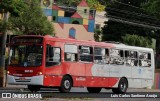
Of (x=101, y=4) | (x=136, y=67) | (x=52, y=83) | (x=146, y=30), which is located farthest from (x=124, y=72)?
(x=101, y=4)

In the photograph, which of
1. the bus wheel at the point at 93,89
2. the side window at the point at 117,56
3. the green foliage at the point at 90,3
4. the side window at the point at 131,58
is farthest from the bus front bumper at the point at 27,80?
the green foliage at the point at 90,3

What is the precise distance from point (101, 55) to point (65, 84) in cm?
374

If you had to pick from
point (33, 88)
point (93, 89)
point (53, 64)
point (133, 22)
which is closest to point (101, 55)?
point (93, 89)

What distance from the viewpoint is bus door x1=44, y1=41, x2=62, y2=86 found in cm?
2484

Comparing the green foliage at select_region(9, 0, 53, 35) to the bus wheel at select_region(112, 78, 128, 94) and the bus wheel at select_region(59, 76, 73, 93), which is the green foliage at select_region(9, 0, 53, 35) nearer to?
the bus wheel at select_region(112, 78, 128, 94)

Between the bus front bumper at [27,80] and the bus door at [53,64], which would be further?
the bus door at [53,64]

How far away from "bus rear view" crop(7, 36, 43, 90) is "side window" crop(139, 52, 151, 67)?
28.2 ft

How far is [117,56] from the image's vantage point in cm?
2959

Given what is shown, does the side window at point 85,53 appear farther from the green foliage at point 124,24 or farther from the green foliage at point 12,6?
the green foliage at point 124,24

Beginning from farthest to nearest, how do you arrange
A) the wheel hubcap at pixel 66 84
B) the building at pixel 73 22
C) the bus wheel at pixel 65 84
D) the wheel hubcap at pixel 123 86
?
the building at pixel 73 22, the wheel hubcap at pixel 123 86, the wheel hubcap at pixel 66 84, the bus wheel at pixel 65 84

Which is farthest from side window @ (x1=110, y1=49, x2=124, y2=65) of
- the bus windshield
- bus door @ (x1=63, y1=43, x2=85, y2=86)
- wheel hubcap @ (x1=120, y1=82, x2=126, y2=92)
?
the bus windshield

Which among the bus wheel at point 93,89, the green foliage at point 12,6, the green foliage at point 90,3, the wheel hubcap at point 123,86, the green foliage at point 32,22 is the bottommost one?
the bus wheel at point 93,89

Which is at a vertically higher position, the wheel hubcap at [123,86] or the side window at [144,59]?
the side window at [144,59]

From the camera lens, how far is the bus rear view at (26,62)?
80.9ft
